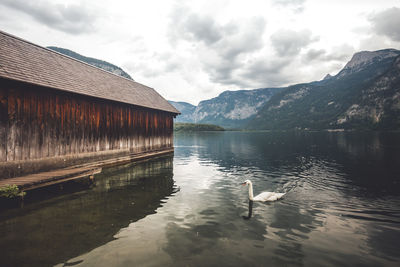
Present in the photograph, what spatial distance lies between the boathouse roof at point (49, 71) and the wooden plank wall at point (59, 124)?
67cm

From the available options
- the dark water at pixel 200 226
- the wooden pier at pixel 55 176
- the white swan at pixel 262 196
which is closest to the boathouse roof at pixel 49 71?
the wooden pier at pixel 55 176

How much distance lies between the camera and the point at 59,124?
48.5 feet

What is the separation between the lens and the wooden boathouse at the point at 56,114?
471 inches

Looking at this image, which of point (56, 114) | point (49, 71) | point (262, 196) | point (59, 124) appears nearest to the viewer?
point (262, 196)

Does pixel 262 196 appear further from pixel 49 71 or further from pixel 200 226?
pixel 49 71

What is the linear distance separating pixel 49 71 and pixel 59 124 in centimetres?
456

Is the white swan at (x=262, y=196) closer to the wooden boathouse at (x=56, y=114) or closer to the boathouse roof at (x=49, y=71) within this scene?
the wooden boathouse at (x=56, y=114)

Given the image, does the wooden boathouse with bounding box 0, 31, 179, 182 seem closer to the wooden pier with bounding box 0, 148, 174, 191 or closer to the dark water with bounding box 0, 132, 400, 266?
the wooden pier with bounding box 0, 148, 174, 191

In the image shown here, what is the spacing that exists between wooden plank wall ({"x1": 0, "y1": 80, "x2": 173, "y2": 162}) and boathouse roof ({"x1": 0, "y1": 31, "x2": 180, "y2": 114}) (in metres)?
0.67

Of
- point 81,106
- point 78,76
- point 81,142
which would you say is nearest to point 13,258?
point 81,142

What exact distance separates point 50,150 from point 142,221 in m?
10.4

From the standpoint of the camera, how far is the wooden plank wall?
468 inches

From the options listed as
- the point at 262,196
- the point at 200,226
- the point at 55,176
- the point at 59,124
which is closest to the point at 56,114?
the point at 59,124

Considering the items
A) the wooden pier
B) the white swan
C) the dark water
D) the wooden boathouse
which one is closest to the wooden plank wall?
the wooden boathouse
